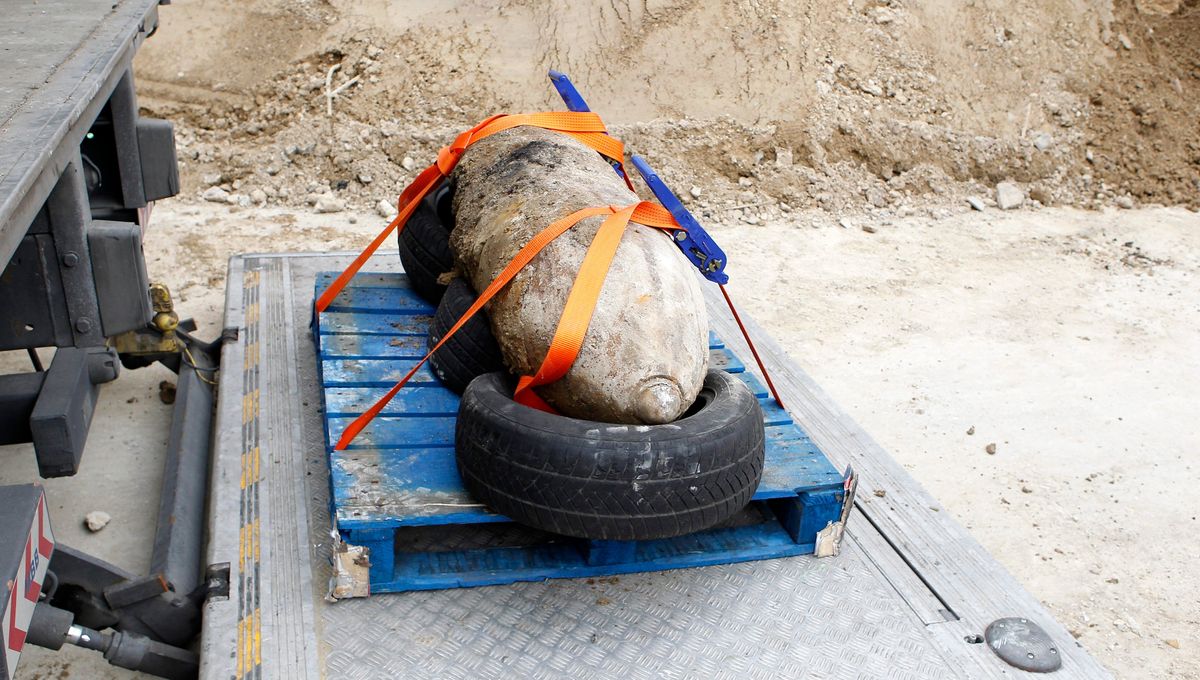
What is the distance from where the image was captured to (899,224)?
955 centimetres

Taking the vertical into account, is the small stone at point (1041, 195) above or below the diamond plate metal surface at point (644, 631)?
below

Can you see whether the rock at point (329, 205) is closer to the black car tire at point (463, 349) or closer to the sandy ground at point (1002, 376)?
the sandy ground at point (1002, 376)

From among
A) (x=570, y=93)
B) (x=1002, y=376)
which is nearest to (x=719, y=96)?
(x=1002, y=376)

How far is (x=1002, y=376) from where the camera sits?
665 centimetres

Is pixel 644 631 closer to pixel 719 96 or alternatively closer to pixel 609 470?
pixel 609 470

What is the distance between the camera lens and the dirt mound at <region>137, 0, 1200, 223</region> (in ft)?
31.9

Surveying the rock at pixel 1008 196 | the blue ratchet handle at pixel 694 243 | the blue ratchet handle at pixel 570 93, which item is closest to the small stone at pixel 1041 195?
the rock at pixel 1008 196

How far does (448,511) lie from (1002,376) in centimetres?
444

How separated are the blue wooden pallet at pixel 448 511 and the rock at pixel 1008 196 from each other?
6.44 meters

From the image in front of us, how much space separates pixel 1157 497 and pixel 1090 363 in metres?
1.71

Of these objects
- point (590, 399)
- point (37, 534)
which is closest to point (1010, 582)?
point (590, 399)

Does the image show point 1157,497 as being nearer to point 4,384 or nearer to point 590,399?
point 590,399

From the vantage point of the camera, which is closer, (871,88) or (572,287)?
(572,287)

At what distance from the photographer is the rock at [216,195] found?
8969 mm
